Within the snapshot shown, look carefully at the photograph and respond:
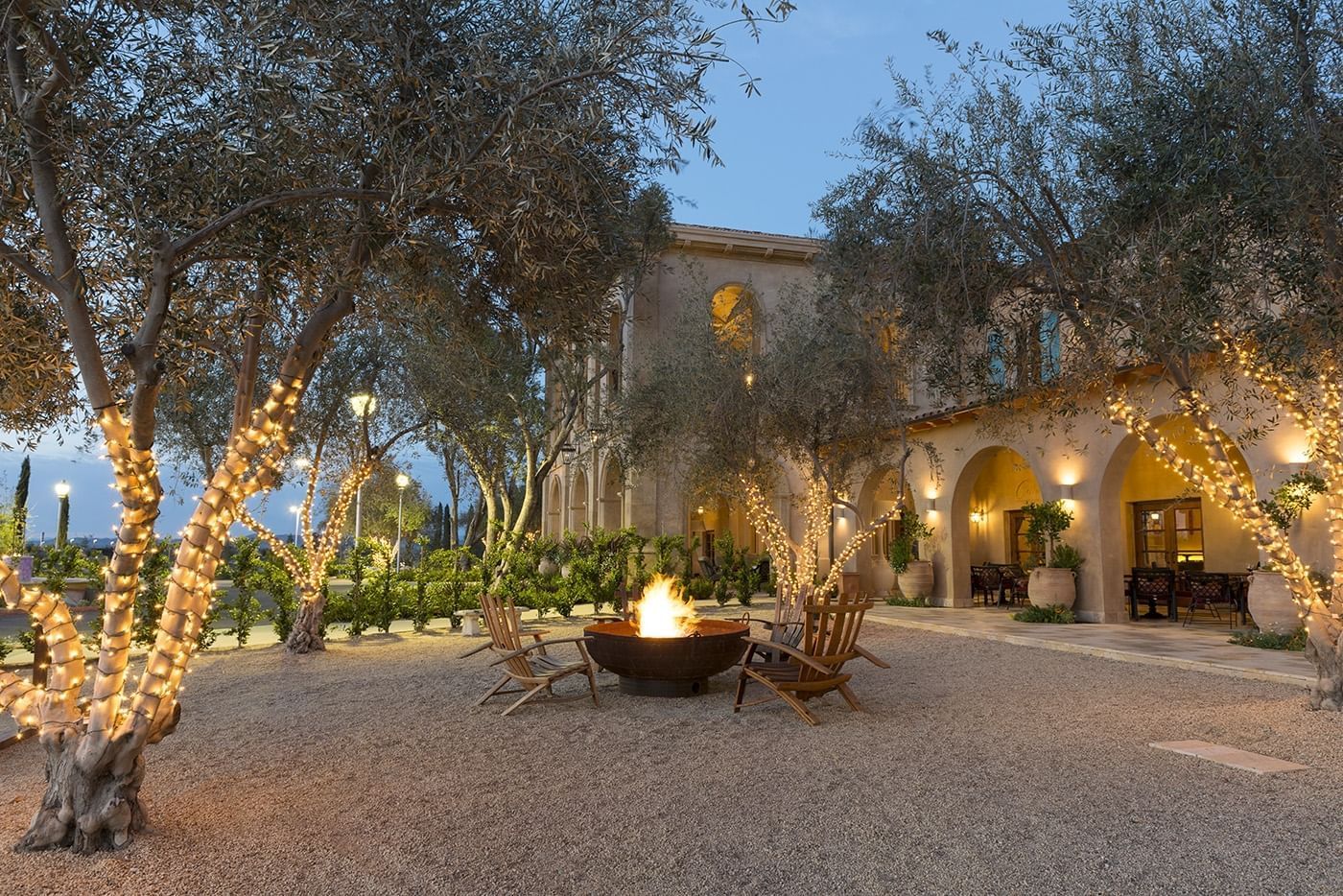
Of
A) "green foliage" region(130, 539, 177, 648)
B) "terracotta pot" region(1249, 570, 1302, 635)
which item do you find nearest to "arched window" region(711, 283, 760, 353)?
"terracotta pot" region(1249, 570, 1302, 635)

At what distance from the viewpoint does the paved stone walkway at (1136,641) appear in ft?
26.7

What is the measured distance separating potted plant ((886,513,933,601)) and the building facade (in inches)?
9.0

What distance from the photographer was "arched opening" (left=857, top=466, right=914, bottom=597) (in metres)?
18.0

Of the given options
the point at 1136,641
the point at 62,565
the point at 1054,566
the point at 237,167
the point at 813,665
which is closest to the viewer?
the point at 237,167

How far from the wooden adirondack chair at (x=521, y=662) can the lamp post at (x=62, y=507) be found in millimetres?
22552

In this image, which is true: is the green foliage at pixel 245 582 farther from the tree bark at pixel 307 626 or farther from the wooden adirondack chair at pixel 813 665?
the wooden adirondack chair at pixel 813 665

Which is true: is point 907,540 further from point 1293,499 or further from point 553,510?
point 553,510

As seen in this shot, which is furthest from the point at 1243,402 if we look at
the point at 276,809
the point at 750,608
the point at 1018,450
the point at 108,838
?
the point at 108,838

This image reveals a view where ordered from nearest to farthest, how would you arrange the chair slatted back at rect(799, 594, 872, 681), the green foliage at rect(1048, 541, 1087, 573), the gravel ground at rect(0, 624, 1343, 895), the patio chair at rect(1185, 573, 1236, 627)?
the gravel ground at rect(0, 624, 1343, 895)
the chair slatted back at rect(799, 594, 872, 681)
the patio chair at rect(1185, 573, 1236, 627)
the green foliage at rect(1048, 541, 1087, 573)

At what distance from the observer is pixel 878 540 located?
788 inches

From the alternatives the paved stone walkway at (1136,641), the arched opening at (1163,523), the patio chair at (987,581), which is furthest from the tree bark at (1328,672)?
the patio chair at (987,581)

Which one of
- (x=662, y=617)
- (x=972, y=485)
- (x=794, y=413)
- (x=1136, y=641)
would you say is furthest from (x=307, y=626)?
(x=972, y=485)

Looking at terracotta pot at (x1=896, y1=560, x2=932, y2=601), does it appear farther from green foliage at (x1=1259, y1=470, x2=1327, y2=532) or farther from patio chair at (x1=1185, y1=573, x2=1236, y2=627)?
green foliage at (x1=1259, y1=470, x2=1327, y2=532)

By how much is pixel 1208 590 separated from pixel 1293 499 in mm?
2922
